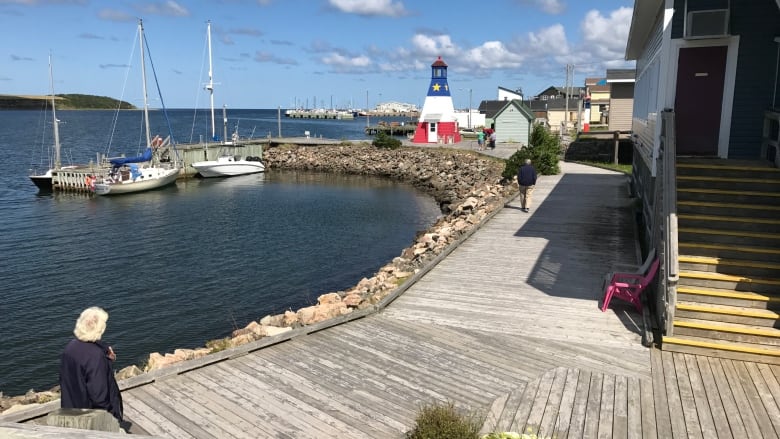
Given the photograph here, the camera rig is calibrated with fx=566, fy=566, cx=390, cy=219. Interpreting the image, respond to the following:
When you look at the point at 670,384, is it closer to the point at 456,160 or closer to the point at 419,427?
the point at 419,427

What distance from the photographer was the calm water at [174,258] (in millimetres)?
14930

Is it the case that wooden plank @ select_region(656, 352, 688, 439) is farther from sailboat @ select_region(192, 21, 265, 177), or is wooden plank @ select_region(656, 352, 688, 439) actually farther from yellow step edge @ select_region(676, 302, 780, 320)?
sailboat @ select_region(192, 21, 265, 177)

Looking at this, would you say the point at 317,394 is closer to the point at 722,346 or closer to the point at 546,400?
the point at 546,400

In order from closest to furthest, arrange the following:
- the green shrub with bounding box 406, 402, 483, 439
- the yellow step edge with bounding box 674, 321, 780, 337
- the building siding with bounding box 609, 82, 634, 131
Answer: the green shrub with bounding box 406, 402, 483, 439 → the yellow step edge with bounding box 674, 321, 780, 337 → the building siding with bounding box 609, 82, 634, 131

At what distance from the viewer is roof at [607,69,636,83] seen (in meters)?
43.3

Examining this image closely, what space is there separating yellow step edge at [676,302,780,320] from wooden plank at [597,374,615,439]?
6.60 feet

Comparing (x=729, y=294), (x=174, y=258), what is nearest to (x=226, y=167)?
(x=174, y=258)

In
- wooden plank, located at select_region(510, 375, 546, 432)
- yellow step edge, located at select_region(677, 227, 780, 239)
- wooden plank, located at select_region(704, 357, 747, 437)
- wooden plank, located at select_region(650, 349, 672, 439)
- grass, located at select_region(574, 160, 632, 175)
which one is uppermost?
yellow step edge, located at select_region(677, 227, 780, 239)

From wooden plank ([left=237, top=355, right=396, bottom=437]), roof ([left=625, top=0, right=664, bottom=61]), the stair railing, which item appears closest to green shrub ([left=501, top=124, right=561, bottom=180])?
roof ([left=625, top=0, right=664, bottom=61])

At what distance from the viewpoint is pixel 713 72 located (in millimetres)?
11633

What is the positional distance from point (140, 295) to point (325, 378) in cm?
1233

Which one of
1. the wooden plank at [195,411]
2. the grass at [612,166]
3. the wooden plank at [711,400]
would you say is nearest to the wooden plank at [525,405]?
the wooden plank at [711,400]

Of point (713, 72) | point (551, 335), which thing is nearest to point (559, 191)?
point (713, 72)

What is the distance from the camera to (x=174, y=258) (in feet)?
73.3
